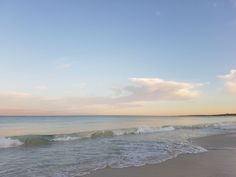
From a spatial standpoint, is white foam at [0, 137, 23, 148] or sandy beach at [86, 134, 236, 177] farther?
white foam at [0, 137, 23, 148]

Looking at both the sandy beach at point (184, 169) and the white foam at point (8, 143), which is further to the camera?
the white foam at point (8, 143)

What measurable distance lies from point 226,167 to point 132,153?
5.13 m

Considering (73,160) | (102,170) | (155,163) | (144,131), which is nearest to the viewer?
(102,170)

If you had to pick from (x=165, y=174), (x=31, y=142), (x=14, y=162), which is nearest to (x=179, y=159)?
(x=165, y=174)

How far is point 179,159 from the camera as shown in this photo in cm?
1364

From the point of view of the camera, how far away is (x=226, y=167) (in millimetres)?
11531

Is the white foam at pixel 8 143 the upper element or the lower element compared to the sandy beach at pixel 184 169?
upper

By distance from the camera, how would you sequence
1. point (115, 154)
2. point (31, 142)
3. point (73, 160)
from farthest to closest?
point (31, 142) < point (115, 154) < point (73, 160)

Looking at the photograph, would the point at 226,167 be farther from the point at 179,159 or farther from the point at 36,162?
the point at 36,162

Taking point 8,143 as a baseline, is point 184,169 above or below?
below

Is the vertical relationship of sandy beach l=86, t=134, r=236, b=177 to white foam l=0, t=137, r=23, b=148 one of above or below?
below

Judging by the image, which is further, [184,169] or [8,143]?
[8,143]

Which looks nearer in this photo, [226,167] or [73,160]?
[226,167]

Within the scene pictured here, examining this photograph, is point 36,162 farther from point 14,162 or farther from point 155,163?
point 155,163
